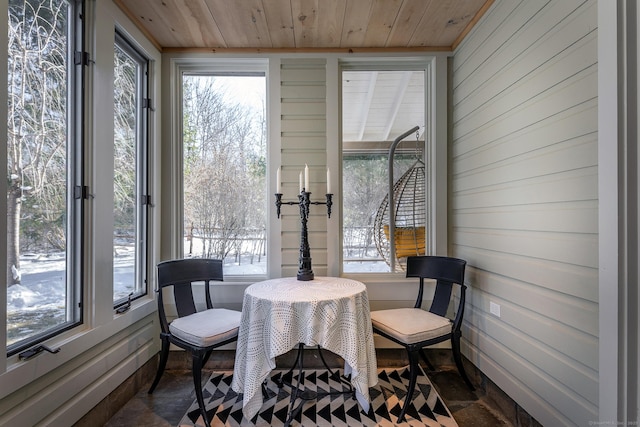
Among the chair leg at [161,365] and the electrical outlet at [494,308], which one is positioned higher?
the electrical outlet at [494,308]

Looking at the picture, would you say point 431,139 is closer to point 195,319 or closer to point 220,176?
point 220,176

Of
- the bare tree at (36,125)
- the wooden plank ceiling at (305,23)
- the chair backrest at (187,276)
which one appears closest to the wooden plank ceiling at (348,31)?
the wooden plank ceiling at (305,23)

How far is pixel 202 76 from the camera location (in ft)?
8.65

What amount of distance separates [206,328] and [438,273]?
175 centimetres

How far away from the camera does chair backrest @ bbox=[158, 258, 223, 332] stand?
2.19m

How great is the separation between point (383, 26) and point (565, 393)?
257cm

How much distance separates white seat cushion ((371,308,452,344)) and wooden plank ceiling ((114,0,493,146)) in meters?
1.53

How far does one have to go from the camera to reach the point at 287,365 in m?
2.41

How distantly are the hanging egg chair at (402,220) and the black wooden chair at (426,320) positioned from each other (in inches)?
10.4

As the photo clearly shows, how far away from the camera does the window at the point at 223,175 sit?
2.59 m

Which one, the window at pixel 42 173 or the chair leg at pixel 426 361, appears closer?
the window at pixel 42 173

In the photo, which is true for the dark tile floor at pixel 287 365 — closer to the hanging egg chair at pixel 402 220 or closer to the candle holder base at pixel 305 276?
the candle holder base at pixel 305 276

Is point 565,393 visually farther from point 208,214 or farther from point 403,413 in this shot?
point 208,214

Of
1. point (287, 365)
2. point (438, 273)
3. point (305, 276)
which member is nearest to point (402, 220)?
point (438, 273)
